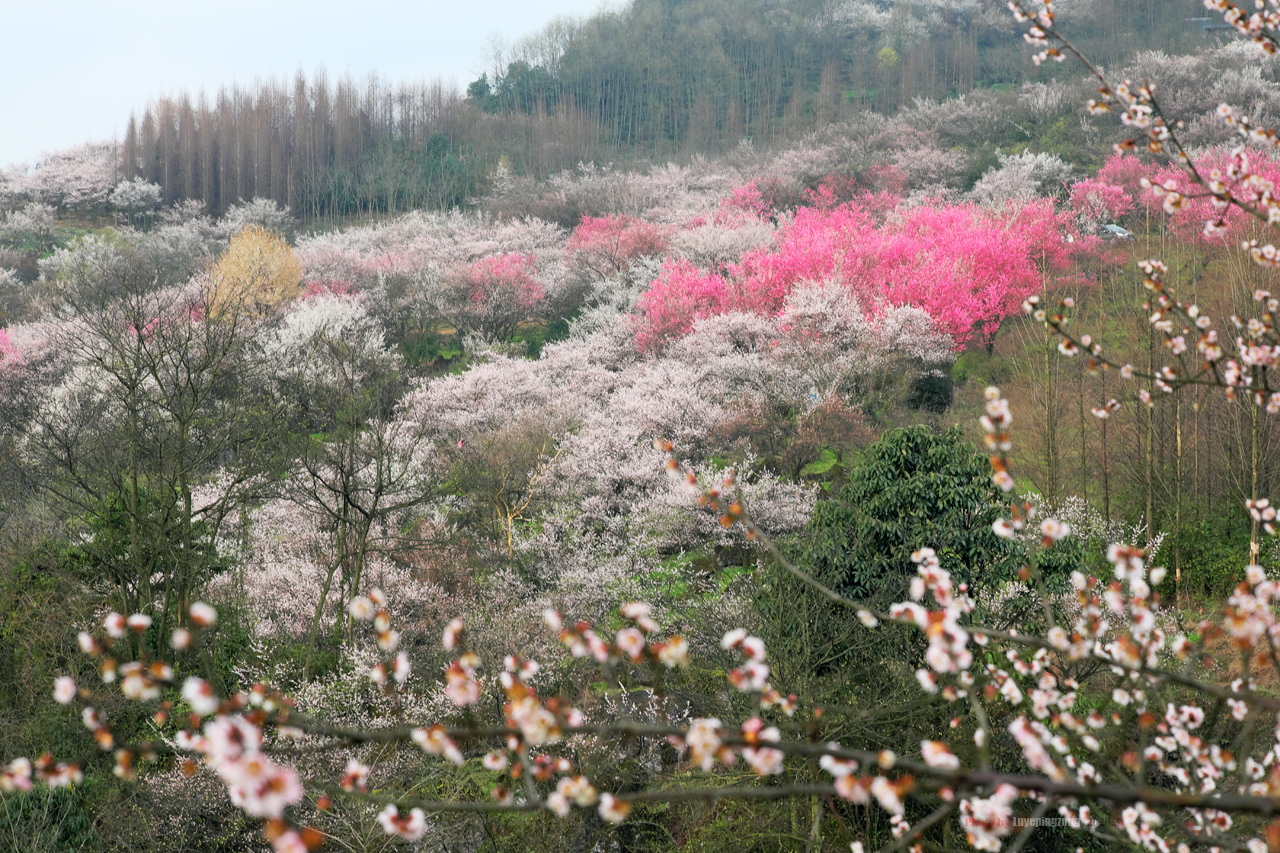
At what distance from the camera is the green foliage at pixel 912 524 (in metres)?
8.35

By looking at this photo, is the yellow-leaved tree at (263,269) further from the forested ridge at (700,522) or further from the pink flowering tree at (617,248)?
the pink flowering tree at (617,248)

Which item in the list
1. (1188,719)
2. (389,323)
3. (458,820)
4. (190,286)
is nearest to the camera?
(1188,719)

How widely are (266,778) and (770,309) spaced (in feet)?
62.4

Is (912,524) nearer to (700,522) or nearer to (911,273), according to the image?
(700,522)

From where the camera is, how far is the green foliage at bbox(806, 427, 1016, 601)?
8352 mm

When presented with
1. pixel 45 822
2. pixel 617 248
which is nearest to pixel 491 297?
pixel 617 248

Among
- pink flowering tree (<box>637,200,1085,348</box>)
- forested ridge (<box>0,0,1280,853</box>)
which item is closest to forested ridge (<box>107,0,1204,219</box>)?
forested ridge (<box>0,0,1280,853</box>)

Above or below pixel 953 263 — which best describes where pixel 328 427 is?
below

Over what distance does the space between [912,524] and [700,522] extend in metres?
4.79

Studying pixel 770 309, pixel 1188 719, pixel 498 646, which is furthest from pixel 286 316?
pixel 1188 719

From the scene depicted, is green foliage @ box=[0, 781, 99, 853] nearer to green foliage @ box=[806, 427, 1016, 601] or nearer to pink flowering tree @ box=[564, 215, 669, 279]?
green foliage @ box=[806, 427, 1016, 601]

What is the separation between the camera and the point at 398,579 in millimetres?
12289

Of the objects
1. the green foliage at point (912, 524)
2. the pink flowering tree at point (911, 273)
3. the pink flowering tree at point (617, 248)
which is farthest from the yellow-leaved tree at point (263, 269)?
the green foliage at point (912, 524)

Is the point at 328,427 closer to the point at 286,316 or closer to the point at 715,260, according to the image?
the point at 286,316
